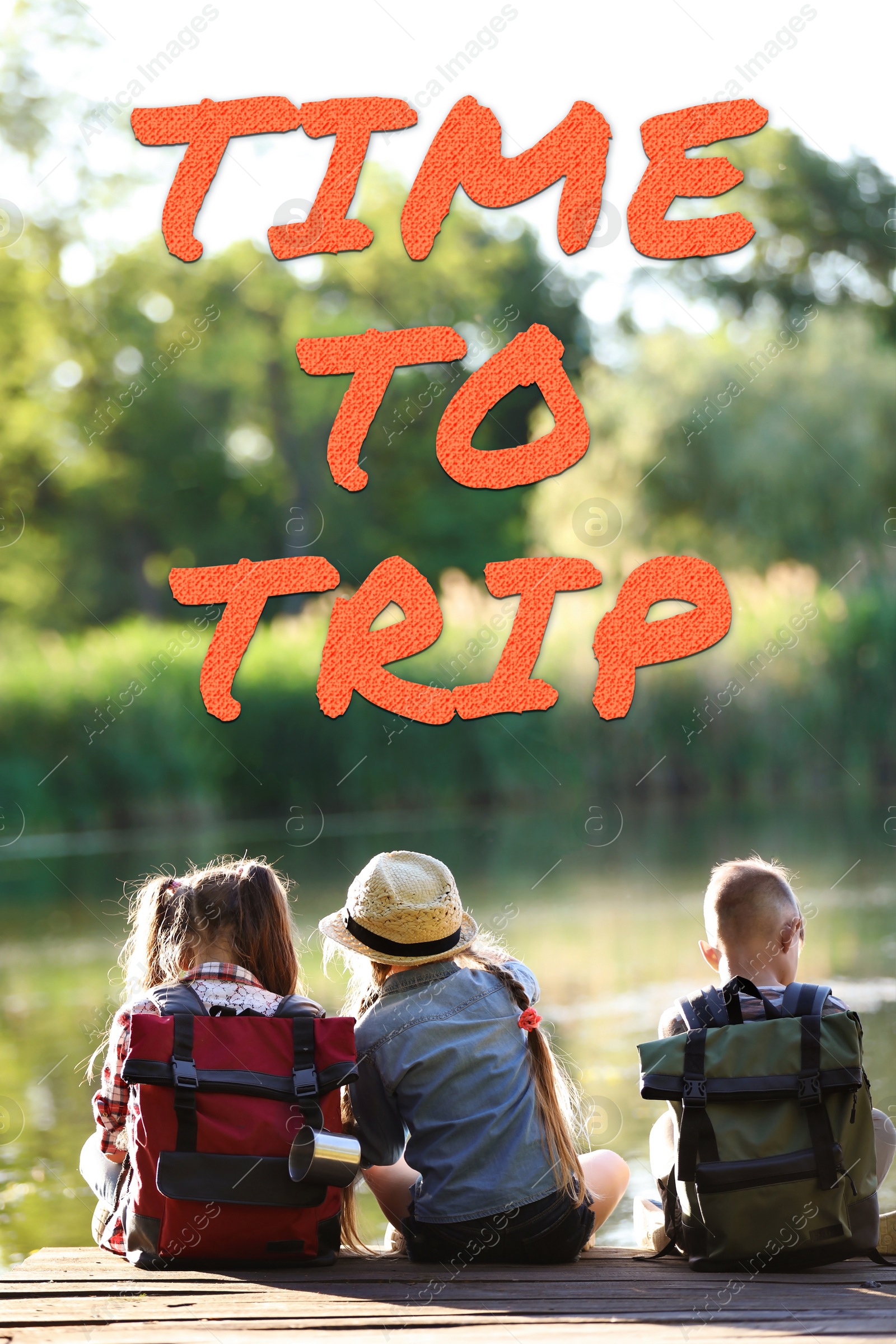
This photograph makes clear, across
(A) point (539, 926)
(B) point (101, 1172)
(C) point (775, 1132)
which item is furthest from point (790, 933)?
(A) point (539, 926)

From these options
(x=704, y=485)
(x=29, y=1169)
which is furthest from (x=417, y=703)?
(x=29, y=1169)

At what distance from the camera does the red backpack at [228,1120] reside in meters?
2.06

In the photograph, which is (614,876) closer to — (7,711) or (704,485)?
(7,711)

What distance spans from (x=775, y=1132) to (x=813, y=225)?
58.5ft

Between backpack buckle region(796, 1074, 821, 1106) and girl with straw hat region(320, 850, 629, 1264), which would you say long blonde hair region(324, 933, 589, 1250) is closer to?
girl with straw hat region(320, 850, 629, 1264)

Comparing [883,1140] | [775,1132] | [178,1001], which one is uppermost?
[178,1001]

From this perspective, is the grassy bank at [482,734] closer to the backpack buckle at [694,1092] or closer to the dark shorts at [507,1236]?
the dark shorts at [507,1236]

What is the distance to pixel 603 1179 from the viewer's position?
2.38 m

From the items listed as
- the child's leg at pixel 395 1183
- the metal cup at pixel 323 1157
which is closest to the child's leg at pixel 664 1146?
the child's leg at pixel 395 1183

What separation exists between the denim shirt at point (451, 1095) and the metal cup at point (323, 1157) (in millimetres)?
144

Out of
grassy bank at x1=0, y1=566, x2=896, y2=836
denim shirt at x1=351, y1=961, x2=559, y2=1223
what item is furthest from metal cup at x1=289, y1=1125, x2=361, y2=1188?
grassy bank at x1=0, y1=566, x2=896, y2=836

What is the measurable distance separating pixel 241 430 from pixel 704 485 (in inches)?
474

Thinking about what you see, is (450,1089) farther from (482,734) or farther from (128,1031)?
(482,734)

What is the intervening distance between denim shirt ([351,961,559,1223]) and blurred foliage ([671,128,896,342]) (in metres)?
15.7
